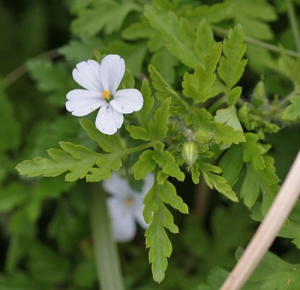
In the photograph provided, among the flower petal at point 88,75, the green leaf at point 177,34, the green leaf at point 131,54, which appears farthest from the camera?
the green leaf at point 131,54

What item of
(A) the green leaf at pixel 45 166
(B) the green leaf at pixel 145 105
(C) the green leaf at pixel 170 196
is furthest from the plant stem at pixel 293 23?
(A) the green leaf at pixel 45 166

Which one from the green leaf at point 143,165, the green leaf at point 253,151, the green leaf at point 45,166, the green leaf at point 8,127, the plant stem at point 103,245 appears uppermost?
the green leaf at point 253,151

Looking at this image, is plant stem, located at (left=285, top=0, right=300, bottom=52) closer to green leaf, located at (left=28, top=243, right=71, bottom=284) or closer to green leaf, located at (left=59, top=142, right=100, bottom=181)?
green leaf, located at (left=59, top=142, right=100, bottom=181)

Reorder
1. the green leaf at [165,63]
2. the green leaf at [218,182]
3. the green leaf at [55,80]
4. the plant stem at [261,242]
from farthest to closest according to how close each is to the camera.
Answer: the green leaf at [55,80], the green leaf at [165,63], the green leaf at [218,182], the plant stem at [261,242]

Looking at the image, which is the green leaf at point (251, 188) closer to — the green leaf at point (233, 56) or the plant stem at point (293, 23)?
the green leaf at point (233, 56)

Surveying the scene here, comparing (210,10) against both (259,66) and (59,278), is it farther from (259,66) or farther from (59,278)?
(59,278)

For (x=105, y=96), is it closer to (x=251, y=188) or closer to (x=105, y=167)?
(x=105, y=167)

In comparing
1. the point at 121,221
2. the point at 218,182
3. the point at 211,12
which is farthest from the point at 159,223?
the point at 121,221
